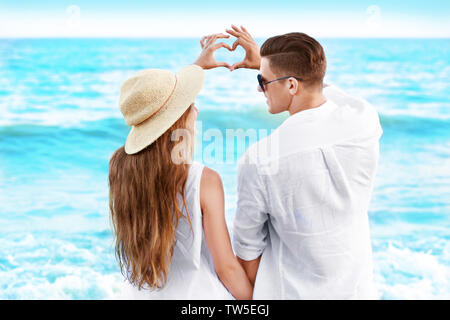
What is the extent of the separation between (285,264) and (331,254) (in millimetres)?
187

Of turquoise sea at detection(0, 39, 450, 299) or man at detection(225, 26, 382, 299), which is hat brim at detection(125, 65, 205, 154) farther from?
turquoise sea at detection(0, 39, 450, 299)

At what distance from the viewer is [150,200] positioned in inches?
66.5

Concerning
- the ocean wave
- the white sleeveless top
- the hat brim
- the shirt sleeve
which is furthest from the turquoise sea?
the hat brim

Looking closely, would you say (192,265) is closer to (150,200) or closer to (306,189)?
(150,200)

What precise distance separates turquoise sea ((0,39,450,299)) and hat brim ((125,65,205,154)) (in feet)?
11.7

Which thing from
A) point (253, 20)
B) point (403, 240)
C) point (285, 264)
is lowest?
point (403, 240)

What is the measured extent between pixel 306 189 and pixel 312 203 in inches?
2.6

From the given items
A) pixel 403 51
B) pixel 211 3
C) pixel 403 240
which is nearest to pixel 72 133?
pixel 403 240

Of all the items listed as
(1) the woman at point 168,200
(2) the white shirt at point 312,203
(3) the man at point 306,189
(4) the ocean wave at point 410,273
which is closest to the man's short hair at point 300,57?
(3) the man at point 306,189

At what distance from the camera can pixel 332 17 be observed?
16516mm

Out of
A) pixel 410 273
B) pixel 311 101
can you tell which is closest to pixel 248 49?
pixel 311 101

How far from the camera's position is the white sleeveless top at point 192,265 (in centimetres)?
172
